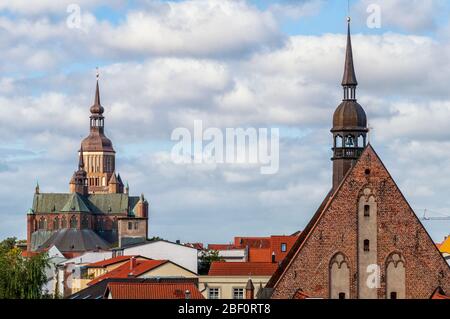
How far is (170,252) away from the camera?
5305 inches

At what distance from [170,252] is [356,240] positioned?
66.7m

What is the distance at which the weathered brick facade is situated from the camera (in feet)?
225

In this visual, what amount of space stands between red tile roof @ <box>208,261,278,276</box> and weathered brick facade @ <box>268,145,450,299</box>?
2576 centimetres

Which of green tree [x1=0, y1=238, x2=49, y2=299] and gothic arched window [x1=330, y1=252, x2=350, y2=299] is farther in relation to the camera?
green tree [x1=0, y1=238, x2=49, y2=299]

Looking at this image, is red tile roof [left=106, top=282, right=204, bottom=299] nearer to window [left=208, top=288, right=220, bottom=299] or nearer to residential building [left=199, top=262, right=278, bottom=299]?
residential building [left=199, top=262, right=278, bottom=299]

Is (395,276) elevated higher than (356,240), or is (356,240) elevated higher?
(356,240)

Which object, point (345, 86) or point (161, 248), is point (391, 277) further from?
point (161, 248)

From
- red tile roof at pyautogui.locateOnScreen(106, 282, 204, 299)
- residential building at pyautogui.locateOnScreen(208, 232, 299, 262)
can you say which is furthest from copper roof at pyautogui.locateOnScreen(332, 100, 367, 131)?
residential building at pyautogui.locateOnScreen(208, 232, 299, 262)

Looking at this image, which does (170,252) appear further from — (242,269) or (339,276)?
(339,276)

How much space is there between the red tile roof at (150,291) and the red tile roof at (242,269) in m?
23.8

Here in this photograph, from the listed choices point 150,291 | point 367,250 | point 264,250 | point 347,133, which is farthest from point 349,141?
point 264,250
